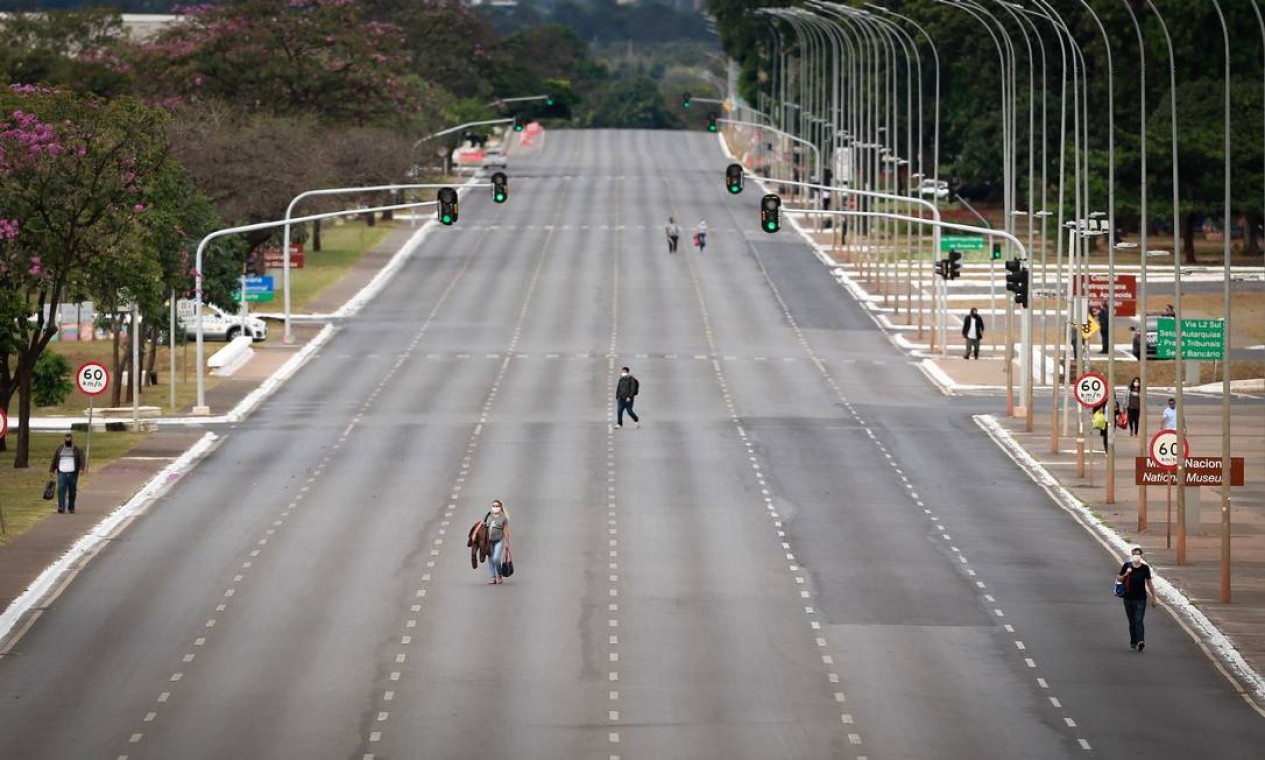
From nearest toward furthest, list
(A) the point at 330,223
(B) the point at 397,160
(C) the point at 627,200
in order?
(B) the point at 397,160 < (A) the point at 330,223 < (C) the point at 627,200

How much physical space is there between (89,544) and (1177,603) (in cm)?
1913

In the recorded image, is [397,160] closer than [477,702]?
No

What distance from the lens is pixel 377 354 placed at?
270 feet

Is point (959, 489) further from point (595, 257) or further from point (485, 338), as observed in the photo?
point (595, 257)

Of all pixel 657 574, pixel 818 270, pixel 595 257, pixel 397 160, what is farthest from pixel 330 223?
pixel 657 574

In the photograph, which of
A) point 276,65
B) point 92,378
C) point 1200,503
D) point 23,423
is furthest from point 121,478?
point 276,65

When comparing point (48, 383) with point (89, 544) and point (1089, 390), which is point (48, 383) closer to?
point (89, 544)

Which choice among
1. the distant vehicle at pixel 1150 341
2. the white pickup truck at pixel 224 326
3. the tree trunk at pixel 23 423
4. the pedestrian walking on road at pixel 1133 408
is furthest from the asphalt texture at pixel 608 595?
the distant vehicle at pixel 1150 341

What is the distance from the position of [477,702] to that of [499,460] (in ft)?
82.0

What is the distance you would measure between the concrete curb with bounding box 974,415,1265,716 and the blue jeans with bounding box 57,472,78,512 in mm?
19365

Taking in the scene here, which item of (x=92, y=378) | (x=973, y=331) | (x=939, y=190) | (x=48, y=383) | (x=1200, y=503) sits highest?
(x=939, y=190)

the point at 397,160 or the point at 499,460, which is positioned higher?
the point at 397,160

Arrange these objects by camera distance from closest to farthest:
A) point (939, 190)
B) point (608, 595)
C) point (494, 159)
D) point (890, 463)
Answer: point (608, 595) < point (890, 463) < point (939, 190) < point (494, 159)

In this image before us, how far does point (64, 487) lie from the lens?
5100 centimetres
